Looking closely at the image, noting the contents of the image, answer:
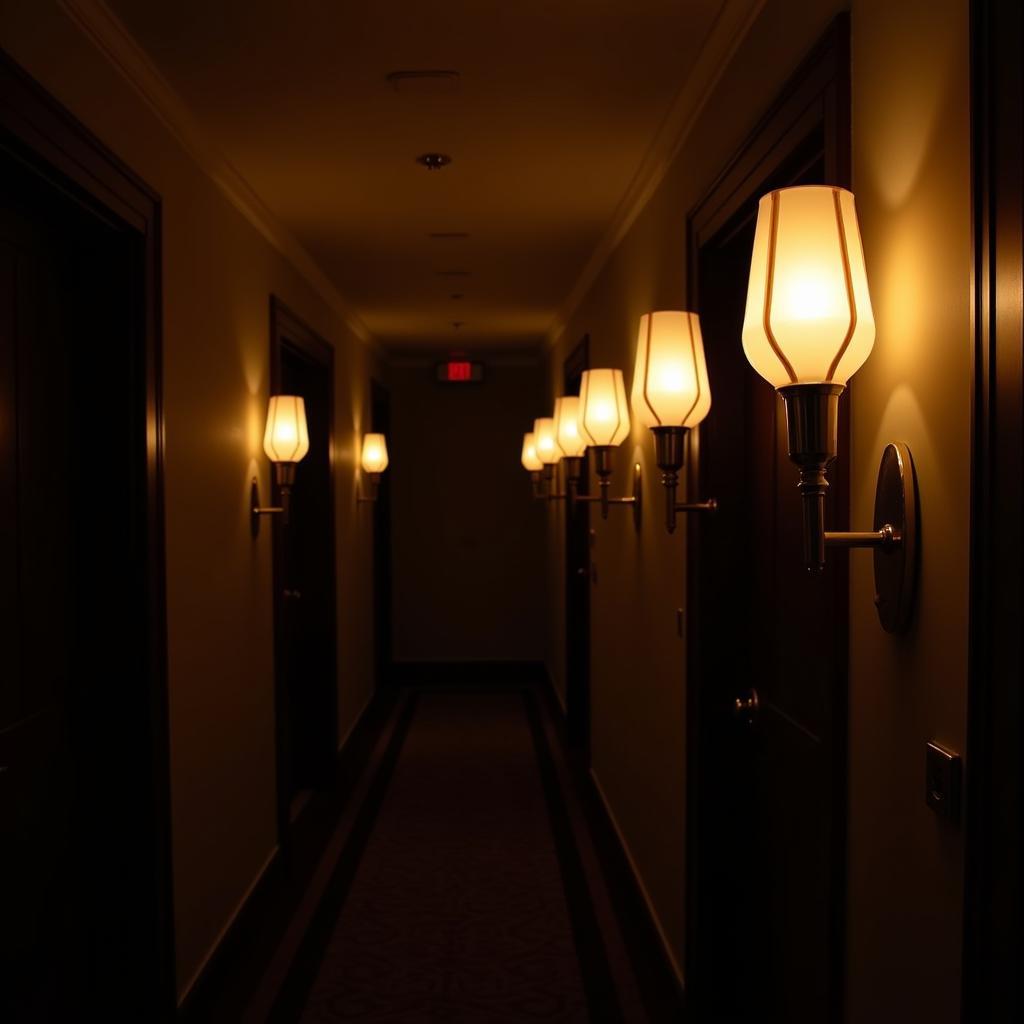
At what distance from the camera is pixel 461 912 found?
3.21 metres

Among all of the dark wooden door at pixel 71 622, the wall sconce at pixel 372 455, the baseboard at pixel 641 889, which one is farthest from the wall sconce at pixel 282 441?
the wall sconce at pixel 372 455

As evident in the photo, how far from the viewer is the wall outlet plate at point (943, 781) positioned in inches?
41.6

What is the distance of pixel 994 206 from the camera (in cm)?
96

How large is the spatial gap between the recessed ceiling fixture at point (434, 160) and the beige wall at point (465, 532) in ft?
14.8

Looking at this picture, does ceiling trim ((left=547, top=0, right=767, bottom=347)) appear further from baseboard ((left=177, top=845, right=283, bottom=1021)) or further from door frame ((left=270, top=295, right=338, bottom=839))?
baseboard ((left=177, top=845, right=283, bottom=1021))

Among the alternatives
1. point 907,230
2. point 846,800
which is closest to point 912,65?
point 907,230

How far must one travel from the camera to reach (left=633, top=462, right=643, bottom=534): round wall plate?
10.1 ft

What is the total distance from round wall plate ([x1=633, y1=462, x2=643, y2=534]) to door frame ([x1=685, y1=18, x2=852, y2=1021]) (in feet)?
2.14

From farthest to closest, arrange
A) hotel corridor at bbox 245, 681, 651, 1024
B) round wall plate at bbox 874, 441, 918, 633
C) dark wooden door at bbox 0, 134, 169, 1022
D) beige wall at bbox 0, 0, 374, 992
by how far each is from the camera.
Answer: hotel corridor at bbox 245, 681, 651, 1024 → beige wall at bbox 0, 0, 374, 992 → dark wooden door at bbox 0, 134, 169, 1022 → round wall plate at bbox 874, 441, 918, 633

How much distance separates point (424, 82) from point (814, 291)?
1.51m

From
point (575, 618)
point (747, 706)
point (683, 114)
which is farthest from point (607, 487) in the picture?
point (575, 618)

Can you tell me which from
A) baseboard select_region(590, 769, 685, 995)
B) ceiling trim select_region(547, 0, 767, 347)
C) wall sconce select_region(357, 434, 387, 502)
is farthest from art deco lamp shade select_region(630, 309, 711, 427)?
wall sconce select_region(357, 434, 387, 502)

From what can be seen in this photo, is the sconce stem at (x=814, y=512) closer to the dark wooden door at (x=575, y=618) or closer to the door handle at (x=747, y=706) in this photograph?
the door handle at (x=747, y=706)

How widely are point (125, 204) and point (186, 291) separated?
0.48m
